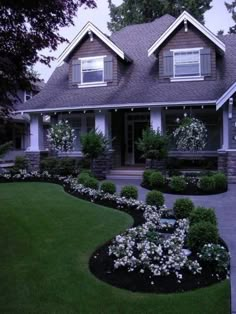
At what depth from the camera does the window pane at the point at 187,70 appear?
1688 cm

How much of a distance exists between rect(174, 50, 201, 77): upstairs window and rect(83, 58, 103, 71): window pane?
3.48 m

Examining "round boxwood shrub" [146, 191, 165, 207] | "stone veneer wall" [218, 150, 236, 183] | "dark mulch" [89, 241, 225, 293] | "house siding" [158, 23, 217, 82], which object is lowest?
"dark mulch" [89, 241, 225, 293]

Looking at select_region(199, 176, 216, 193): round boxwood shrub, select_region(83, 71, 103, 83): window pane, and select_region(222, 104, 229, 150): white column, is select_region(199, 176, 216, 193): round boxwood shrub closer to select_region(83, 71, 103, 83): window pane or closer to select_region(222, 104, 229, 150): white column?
select_region(222, 104, 229, 150): white column

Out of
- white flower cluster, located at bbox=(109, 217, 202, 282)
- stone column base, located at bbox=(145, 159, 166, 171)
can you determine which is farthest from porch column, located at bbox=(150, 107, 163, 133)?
white flower cluster, located at bbox=(109, 217, 202, 282)

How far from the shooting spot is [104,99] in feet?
54.6

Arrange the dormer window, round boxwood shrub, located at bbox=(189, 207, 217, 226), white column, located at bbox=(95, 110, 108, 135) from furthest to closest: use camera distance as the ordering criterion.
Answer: the dormer window
white column, located at bbox=(95, 110, 108, 135)
round boxwood shrub, located at bbox=(189, 207, 217, 226)

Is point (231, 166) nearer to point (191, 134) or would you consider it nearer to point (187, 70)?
point (191, 134)

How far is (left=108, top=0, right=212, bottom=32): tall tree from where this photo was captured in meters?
30.0

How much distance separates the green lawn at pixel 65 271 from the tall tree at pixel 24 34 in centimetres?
217

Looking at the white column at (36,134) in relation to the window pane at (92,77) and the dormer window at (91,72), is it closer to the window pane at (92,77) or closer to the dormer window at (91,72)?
the dormer window at (91,72)

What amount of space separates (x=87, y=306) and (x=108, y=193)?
252 inches

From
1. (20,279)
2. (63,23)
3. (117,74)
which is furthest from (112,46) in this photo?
(20,279)

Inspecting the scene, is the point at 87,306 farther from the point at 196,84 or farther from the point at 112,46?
the point at 112,46

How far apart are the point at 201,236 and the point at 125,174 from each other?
10635 mm
